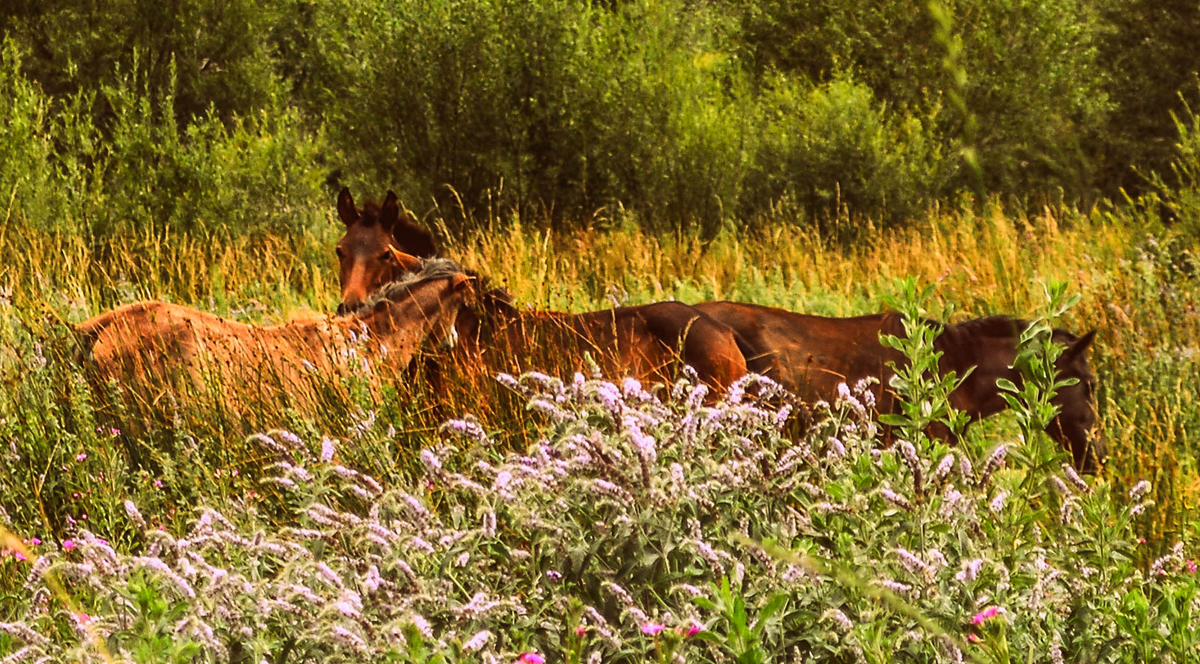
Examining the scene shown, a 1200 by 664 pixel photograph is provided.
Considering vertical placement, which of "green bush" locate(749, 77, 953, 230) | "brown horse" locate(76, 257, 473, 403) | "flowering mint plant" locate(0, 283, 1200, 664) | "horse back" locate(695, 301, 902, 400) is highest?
"flowering mint plant" locate(0, 283, 1200, 664)

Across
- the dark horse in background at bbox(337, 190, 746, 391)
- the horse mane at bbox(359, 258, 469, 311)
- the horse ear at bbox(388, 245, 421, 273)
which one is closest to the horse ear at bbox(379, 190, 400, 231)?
the horse ear at bbox(388, 245, 421, 273)

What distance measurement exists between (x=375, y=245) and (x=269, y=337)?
238 centimetres

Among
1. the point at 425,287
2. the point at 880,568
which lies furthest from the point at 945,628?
the point at 425,287

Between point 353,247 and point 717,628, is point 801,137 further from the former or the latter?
point 717,628

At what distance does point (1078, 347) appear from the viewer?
4.71 m

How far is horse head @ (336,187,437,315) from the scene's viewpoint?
7.62m

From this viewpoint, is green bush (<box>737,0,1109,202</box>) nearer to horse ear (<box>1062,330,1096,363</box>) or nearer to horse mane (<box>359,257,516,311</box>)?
horse ear (<box>1062,330,1096,363</box>)

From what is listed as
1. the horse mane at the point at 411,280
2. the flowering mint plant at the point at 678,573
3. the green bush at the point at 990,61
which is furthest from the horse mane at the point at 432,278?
the green bush at the point at 990,61

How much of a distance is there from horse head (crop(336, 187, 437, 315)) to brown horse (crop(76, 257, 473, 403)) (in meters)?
1.83

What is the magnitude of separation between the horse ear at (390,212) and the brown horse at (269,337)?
2.16 meters

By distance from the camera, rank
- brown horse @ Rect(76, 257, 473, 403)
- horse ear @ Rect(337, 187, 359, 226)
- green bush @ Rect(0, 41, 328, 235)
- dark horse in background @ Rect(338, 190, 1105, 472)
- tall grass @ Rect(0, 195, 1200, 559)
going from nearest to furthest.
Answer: tall grass @ Rect(0, 195, 1200, 559) < brown horse @ Rect(76, 257, 473, 403) < dark horse in background @ Rect(338, 190, 1105, 472) < horse ear @ Rect(337, 187, 359, 226) < green bush @ Rect(0, 41, 328, 235)

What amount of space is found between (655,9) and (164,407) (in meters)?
11.1

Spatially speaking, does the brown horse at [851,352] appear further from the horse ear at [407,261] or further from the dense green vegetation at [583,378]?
the horse ear at [407,261]

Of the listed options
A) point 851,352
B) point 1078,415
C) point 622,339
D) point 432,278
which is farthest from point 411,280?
point 1078,415
